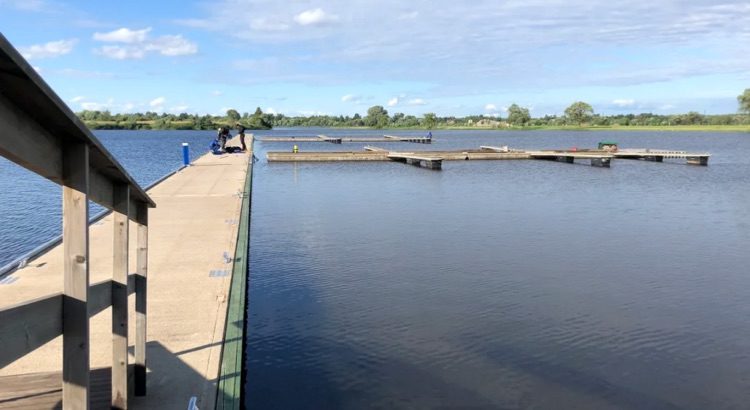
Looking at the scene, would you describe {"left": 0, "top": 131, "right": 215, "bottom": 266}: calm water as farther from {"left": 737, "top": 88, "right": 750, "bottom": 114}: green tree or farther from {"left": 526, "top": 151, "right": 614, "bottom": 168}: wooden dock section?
{"left": 737, "top": 88, "right": 750, "bottom": 114}: green tree

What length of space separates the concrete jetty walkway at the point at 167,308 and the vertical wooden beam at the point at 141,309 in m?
0.20

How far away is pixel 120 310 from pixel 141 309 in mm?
735

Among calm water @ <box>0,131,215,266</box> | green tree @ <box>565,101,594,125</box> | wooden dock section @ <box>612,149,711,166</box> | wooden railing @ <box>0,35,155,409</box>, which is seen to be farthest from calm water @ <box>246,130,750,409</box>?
green tree @ <box>565,101,594,125</box>

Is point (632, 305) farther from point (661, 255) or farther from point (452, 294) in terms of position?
point (661, 255)

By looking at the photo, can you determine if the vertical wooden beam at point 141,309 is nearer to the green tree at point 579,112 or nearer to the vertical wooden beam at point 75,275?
the vertical wooden beam at point 75,275

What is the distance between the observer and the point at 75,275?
12.1ft

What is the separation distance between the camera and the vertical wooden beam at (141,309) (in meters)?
5.60

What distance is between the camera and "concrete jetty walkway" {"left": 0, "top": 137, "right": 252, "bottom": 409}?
18.3 feet

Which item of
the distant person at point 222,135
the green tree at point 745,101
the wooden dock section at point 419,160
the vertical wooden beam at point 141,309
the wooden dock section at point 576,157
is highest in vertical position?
the green tree at point 745,101

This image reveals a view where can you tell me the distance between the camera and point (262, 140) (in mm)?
91375

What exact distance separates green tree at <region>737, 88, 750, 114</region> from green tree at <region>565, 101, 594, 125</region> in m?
56.1

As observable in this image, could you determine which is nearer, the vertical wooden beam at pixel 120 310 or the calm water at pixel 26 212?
the vertical wooden beam at pixel 120 310

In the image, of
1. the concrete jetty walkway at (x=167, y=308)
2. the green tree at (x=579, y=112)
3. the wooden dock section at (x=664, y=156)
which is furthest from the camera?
the green tree at (x=579, y=112)

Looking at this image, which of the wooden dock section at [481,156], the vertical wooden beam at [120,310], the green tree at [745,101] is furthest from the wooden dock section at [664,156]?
the green tree at [745,101]
